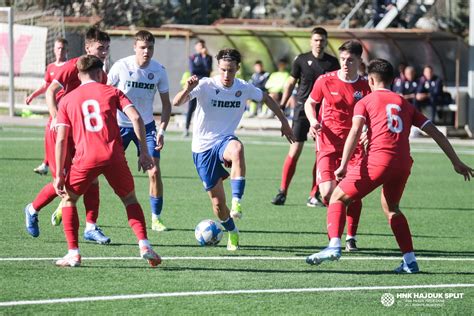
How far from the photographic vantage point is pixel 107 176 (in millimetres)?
10008

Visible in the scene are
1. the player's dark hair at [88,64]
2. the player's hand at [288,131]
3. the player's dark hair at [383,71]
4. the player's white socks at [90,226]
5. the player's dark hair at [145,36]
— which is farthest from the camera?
the player's dark hair at [145,36]

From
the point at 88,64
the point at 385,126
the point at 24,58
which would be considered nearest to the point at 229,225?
the point at 385,126

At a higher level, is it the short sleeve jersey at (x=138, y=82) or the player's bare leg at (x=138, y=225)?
the short sleeve jersey at (x=138, y=82)

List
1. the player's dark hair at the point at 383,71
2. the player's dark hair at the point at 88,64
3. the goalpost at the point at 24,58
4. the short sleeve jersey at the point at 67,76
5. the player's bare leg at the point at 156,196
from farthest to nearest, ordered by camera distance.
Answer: the goalpost at the point at 24,58 → the short sleeve jersey at the point at 67,76 → the player's bare leg at the point at 156,196 → the player's dark hair at the point at 383,71 → the player's dark hair at the point at 88,64

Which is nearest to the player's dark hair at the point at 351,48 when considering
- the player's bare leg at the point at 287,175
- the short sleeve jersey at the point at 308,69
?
the short sleeve jersey at the point at 308,69

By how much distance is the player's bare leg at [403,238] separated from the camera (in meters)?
10.3

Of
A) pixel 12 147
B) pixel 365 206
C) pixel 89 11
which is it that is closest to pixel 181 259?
pixel 365 206

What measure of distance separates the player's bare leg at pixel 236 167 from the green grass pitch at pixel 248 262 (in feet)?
1.46

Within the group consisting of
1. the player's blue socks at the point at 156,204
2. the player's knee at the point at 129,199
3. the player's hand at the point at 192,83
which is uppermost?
the player's hand at the point at 192,83

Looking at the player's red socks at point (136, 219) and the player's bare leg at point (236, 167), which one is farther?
the player's bare leg at point (236, 167)

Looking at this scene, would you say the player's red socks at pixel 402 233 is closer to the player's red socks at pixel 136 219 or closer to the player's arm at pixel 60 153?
the player's red socks at pixel 136 219

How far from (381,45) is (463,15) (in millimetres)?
15438

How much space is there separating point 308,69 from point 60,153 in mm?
6877

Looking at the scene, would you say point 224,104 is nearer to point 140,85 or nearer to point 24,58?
point 140,85
